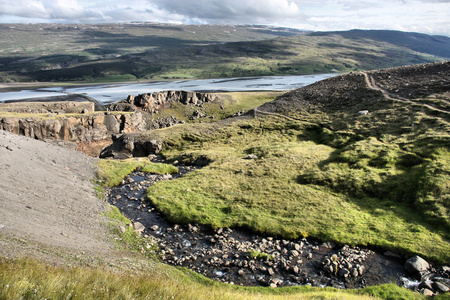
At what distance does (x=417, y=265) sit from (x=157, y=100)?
285ft

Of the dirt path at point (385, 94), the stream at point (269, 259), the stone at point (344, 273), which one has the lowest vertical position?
the stream at point (269, 259)

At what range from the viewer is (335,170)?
35.4m

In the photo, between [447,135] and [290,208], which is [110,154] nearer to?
[290,208]

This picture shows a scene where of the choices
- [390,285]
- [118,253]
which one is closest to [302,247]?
[390,285]

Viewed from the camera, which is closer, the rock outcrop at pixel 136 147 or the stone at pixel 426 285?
the stone at pixel 426 285

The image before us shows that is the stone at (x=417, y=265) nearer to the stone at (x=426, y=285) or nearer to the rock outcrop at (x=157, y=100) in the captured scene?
the stone at (x=426, y=285)

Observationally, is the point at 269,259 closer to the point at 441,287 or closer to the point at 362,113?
the point at 441,287

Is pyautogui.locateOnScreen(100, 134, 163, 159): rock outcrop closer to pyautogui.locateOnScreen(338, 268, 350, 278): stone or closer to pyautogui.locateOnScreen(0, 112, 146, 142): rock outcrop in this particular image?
pyautogui.locateOnScreen(0, 112, 146, 142): rock outcrop

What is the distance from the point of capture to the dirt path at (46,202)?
19328 mm

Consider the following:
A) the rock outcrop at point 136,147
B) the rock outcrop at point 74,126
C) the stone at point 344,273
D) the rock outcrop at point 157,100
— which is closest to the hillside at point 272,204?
the stone at point 344,273

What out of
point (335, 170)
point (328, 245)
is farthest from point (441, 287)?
point (335, 170)

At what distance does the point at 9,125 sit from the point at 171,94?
53.4m

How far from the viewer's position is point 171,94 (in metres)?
101

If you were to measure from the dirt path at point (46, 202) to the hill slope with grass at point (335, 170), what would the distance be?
748 centimetres
